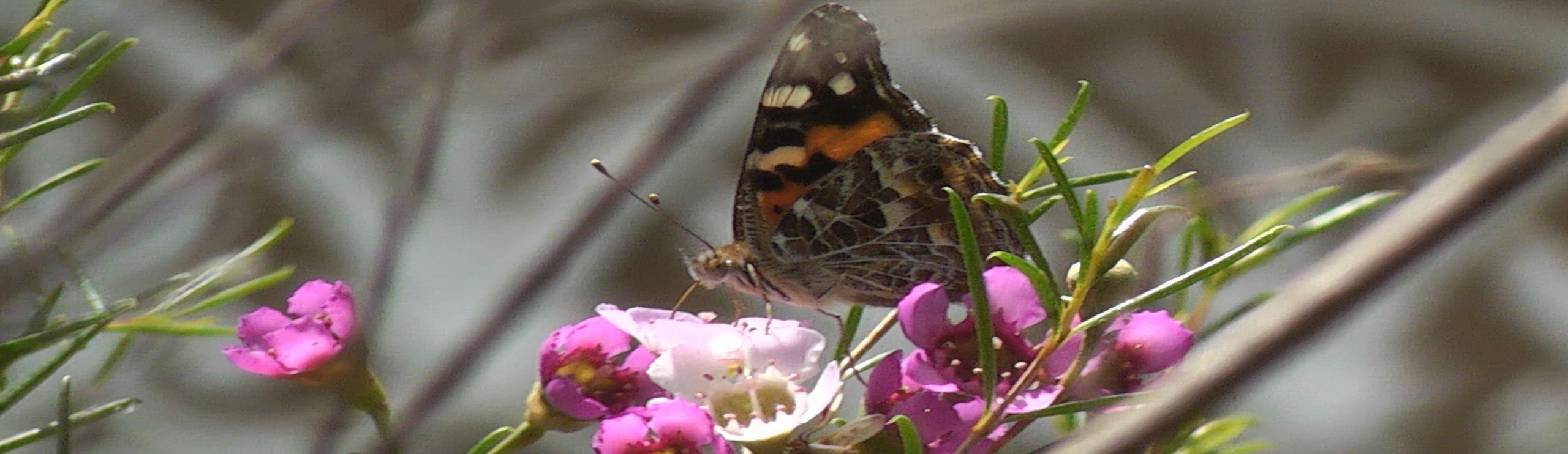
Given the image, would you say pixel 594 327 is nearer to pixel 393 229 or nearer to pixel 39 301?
pixel 393 229

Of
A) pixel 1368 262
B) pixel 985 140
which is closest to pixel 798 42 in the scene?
pixel 1368 262

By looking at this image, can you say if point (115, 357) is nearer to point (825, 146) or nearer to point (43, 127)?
point (43, 127)

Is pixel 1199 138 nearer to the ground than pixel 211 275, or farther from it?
farther from it

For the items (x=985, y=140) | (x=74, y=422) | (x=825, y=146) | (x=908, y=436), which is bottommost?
(x=74, y=422)

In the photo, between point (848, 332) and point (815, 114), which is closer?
point (848, 332)

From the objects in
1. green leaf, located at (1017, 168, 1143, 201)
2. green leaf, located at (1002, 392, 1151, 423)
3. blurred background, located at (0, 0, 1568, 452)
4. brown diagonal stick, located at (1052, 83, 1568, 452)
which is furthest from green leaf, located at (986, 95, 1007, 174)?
blurred background, located at (0, 0, 1568, 452)

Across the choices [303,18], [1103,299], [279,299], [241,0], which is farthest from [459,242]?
[1103,299]
